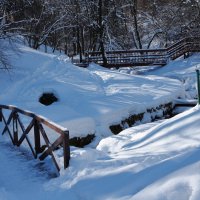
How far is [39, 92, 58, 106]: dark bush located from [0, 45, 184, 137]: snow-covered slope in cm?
16

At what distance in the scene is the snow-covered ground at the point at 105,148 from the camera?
5582 millimetres

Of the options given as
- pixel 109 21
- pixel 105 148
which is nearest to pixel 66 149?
pixel 105 148

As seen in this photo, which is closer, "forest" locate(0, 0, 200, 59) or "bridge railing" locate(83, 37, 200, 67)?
"bridge railing" locate(83, 37, 200, 67)

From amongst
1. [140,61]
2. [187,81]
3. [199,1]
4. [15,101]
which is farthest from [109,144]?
[199,1]

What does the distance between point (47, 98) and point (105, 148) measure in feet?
22.1

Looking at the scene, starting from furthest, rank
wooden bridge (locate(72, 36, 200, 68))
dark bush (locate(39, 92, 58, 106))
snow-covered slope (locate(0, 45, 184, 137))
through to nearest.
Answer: wooden bridge (locate(72, 36, 200, 68)) < dark bush (locate(39, 92, 58, 106)) < snow-covered slope (locate(0, 45, 184, 137))

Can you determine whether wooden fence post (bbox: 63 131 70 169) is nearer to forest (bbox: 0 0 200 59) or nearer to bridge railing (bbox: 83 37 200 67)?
forest (bbox: 0 0 200 59)

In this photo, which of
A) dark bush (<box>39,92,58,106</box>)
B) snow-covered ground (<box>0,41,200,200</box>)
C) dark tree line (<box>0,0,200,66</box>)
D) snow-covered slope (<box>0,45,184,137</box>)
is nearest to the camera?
snow-covered ground (<box>0,41,200,200</box>)

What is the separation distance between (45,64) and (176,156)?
49.3ft

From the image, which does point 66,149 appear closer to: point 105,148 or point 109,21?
point 105,148

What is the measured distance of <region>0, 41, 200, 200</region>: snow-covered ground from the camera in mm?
5582

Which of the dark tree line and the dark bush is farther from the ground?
the dark tree line

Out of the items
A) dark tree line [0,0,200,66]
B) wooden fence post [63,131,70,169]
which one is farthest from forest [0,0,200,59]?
wooden fence post [63,131,70,169]

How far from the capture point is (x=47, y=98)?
1656 cm
